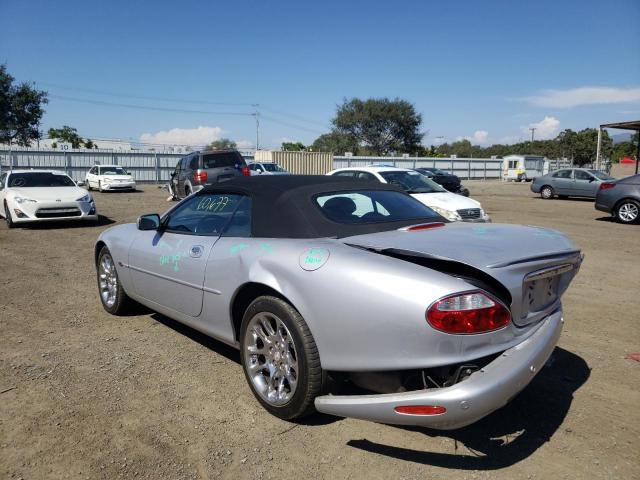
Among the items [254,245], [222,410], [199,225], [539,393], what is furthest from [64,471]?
[539,393]

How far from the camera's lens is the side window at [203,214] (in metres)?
3.80

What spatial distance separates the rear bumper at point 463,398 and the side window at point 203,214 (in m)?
1.70

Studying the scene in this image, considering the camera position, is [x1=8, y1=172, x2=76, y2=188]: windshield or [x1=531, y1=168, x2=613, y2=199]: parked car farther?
[x1=531, y1=168, x2=613, y2=199]: parked car

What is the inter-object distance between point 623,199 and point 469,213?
6.55 m

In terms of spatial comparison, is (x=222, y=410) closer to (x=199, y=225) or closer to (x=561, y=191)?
(x=199, y=225)

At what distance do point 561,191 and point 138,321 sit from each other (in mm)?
21441

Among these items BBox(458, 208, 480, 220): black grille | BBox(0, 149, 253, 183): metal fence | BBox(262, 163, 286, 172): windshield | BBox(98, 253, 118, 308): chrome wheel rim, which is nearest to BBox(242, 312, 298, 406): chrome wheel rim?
BBox(98, 253, 118, 308): chrome wheel rim

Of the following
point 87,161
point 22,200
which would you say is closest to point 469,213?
point 22,200

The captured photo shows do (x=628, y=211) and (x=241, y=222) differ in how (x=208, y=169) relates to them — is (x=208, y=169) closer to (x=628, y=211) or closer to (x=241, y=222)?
(x=628, y=211)

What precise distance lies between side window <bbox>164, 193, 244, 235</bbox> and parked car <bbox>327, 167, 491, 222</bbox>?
4681 millimetres

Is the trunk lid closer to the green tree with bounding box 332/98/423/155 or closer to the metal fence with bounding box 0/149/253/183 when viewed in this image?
the metal fence with bounding box 0/149/253/183

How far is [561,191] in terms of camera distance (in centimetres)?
2202

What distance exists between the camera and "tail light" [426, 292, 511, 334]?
2338mm

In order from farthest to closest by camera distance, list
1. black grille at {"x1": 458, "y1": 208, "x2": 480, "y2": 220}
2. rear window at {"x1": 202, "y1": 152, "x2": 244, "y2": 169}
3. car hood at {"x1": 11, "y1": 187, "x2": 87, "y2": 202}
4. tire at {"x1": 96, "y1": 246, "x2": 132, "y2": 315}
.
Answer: rear window at {"x1": 202, "y1": 152, "x2": 244, "y2": 169} → car hood at {"x1": 11, "y1": 187, "x2": 87, "y2": 202} → black grille at {"x1": 458, "y1": 208, "x2": 480, "y2": 220} → tire at {"x1": 96, "y1": 246, "x2": 132, "y2": 315}
